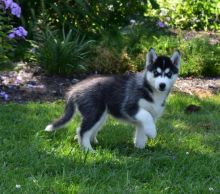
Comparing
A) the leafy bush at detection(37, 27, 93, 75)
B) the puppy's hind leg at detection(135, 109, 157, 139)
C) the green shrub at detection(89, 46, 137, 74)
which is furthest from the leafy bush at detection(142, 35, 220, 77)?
the puppy's hind leg at detection(135, 109, 157, 139)

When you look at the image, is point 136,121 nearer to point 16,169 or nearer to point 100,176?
point 100,176

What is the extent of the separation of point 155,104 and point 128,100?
1.02 feet

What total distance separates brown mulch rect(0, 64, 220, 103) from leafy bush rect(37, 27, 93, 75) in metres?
0.16

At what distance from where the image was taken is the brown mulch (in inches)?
336

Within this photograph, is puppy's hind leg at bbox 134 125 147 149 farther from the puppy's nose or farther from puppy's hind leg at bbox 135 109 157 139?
the puppy's nose

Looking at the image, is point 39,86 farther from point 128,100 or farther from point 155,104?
point 155,104

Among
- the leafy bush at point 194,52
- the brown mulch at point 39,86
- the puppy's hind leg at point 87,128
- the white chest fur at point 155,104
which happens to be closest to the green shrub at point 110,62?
the brown mulch at point 39,86

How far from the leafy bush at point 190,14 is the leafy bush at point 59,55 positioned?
399cm

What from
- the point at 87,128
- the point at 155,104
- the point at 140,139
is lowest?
the point at 140,139

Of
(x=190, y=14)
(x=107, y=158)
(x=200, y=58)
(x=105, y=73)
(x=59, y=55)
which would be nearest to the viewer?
(x=107, y=158)

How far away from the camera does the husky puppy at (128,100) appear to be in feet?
20.4

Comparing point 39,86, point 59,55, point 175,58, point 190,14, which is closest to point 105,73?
point 59,55

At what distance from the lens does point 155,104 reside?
6.38 meters

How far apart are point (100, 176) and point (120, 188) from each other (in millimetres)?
346
